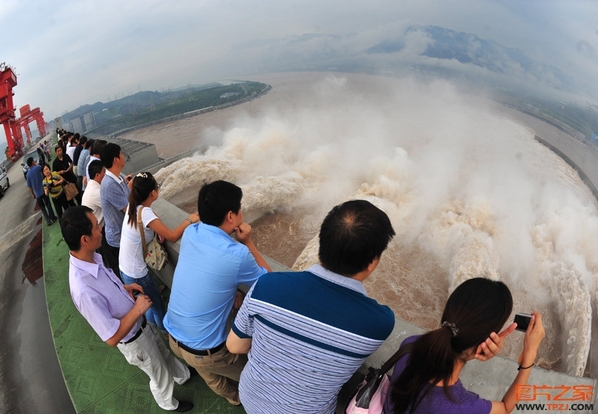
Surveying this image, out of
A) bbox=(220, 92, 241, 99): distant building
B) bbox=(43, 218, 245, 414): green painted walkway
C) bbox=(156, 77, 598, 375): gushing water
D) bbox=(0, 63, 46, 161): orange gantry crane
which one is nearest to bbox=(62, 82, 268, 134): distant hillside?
bbox=(220, 92, 241, 99): distant building

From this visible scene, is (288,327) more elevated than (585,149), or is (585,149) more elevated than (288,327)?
(288,327)

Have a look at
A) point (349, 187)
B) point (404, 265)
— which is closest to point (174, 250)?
point (404, 265)

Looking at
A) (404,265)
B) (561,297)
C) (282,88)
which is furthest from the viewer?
(282,88)

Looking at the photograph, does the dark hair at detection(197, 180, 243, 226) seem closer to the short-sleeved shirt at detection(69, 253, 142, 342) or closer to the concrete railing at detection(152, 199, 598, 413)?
the short-sleeved shirt at detection(69, 253, 142, 342)

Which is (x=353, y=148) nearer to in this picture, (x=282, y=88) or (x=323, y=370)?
(x=323, y=370)

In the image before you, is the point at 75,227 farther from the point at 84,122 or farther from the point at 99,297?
the point at 84,122

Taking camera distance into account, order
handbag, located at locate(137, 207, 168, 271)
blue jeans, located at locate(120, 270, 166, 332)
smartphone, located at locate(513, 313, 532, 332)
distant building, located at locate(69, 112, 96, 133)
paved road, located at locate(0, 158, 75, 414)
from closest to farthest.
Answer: smartphone, located at locate(513, 313, 532, 332), blue jeans, located at locate(120, 270, 166, 332), handbag, located at locate(137, 207, 168, 271), paved road, located at locate(0, 158, 75, 414), distant building, located at locate(69, 112, 96, 133)

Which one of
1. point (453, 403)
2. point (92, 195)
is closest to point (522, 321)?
point (453, 403)
